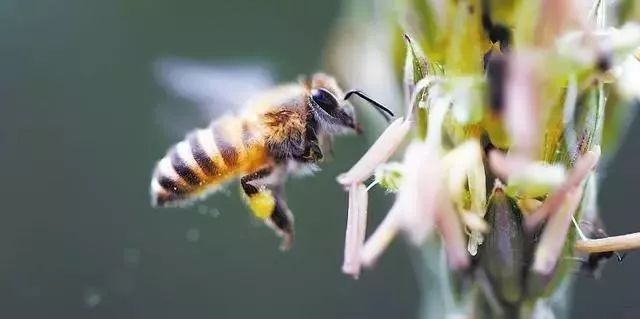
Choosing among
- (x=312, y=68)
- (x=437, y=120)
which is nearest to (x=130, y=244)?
(x=312, y=68)

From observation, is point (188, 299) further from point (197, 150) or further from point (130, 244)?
point (197, 150)

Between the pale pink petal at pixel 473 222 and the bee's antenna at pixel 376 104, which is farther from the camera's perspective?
the bee's antenna at pixel 376 104

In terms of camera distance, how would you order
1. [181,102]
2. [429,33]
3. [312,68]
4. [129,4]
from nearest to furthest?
[429,33]
[181,102]
[312,68]
[129,4]

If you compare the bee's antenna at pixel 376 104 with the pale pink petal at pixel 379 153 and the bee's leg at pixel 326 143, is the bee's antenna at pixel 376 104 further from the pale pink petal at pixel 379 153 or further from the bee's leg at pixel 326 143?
the pale pink petal at pixel 379 153

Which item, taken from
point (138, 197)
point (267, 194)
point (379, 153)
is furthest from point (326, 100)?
point (138, 197)

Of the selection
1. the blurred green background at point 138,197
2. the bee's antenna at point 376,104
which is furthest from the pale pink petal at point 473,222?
the blurred green background at point 138,197

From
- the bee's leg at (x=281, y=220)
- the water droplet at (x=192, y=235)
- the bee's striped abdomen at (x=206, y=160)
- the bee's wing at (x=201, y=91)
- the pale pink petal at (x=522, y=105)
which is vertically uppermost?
the pale pink petal at (x=522, y=105)

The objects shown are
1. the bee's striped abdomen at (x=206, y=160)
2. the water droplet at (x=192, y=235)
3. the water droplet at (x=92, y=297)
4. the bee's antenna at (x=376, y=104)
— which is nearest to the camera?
the bee's antenna at (x=376, y=104)
